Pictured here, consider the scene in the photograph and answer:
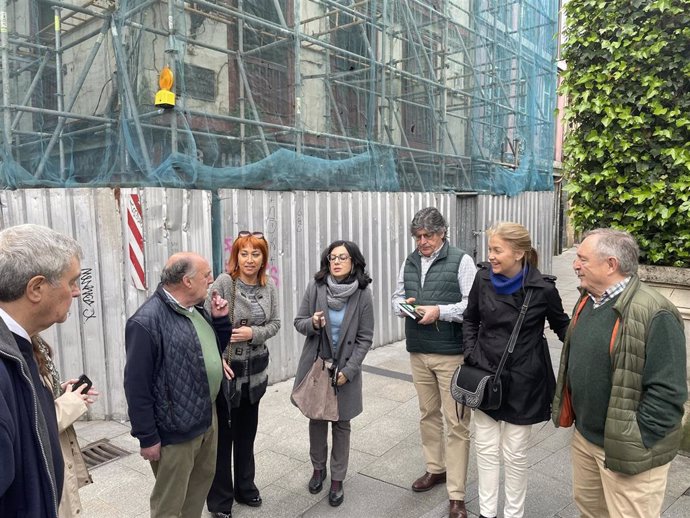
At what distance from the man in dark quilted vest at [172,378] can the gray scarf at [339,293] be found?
0.94 m

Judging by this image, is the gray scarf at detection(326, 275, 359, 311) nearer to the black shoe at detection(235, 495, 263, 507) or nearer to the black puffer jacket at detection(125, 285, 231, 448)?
the black puffer jacket at detection(125, 285, 231, 448)

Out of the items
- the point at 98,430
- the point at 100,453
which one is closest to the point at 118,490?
the point at 100,453

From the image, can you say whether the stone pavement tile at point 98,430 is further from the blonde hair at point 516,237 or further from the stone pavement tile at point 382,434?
the blonde hair at point 516,237

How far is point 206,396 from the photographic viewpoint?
2.60 metres

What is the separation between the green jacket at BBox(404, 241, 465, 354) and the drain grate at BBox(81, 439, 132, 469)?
103 inches

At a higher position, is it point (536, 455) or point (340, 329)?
point (340, 329)

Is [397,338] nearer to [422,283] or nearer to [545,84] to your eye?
[422,283]

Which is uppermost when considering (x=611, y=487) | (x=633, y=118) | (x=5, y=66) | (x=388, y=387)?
(x=5, y=66)

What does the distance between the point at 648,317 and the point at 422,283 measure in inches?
58.2

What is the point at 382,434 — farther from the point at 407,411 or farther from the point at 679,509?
the point at 679,509

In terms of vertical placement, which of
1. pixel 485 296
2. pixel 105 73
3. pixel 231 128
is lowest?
pixel 485 296

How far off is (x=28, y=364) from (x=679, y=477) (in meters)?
4.16

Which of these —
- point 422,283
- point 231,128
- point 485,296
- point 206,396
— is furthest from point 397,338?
point 206,396

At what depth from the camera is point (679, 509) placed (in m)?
3.27
